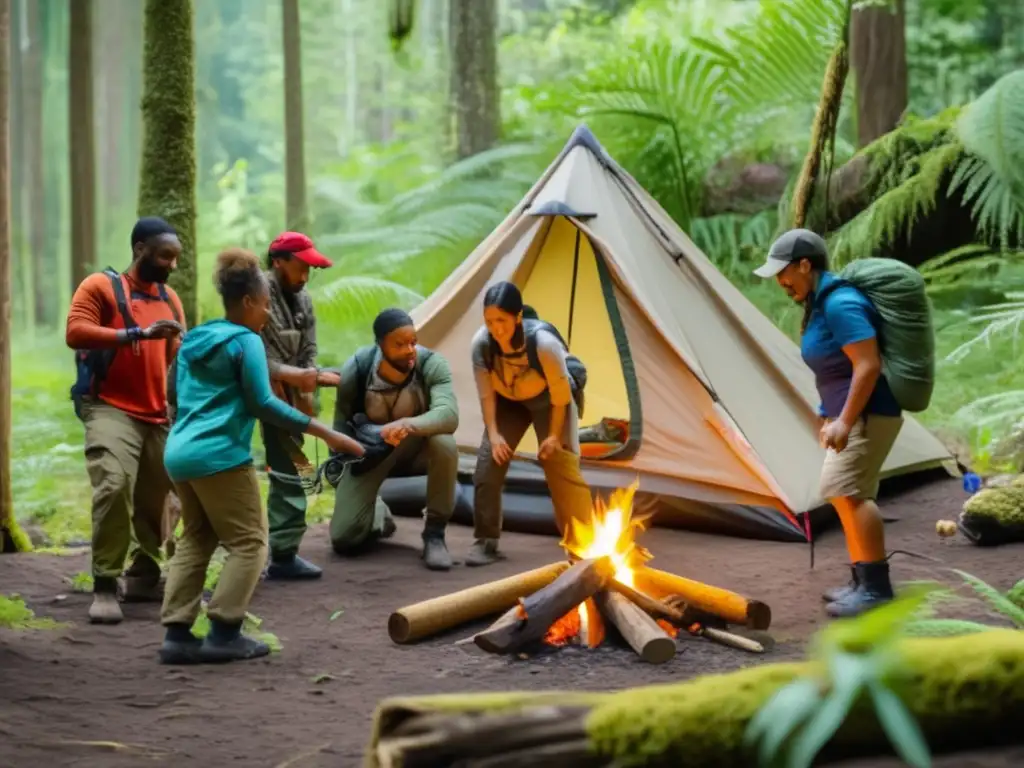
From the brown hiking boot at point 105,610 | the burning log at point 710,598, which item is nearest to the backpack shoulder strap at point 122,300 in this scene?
the brown hiking boot at point 105,610

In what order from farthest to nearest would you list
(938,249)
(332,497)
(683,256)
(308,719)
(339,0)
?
(339,0) → (938,249) → (332,497) → (683,256) → (308,719)

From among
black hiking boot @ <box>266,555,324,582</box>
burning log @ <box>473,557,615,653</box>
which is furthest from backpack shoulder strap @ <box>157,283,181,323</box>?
burning log @ <box>473,557,615,653</box>

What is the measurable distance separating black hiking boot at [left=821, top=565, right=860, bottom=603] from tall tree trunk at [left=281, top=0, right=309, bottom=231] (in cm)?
1195

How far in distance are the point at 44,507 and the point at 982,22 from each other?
42.1ft

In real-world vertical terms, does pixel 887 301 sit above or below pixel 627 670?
above

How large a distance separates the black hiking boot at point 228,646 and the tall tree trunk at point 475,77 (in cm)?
963

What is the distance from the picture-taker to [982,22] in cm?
1519

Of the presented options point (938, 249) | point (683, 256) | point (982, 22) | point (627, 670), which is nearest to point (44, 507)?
point (683, 256)

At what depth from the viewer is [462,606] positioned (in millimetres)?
4859

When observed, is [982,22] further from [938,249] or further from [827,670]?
[827,670]

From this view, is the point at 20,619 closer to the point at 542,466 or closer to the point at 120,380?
the point at 120,380

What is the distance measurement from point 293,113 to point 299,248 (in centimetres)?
1111

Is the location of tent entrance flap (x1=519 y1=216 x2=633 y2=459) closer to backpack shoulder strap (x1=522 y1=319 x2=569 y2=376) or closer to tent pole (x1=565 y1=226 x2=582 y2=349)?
tent pole (x1=565 y1=226 x2=582 y2=349)

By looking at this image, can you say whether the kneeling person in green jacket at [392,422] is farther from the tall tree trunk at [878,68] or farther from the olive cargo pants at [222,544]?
the tall tree trunk at [878,68]
